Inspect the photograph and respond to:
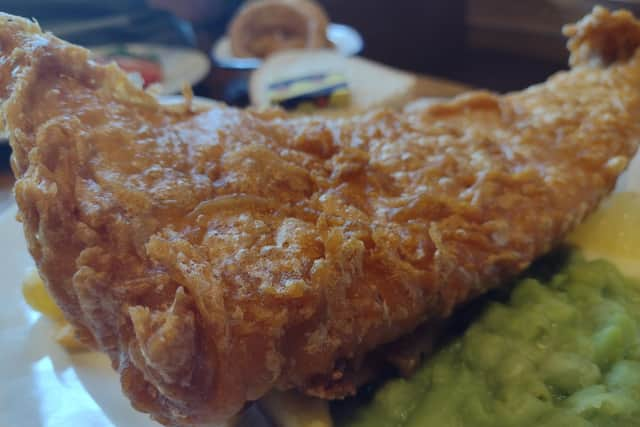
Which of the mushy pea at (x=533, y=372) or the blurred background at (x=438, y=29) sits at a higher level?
the mushy pea at (x=533, y=372)

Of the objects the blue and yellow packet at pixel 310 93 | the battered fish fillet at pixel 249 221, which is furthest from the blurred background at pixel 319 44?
the battered fish fillet at pixel 249 221

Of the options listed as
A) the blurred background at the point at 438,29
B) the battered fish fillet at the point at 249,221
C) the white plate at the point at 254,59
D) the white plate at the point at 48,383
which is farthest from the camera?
the blurred background at the point at 438,29

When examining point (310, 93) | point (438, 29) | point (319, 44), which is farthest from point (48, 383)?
point (438, 29)

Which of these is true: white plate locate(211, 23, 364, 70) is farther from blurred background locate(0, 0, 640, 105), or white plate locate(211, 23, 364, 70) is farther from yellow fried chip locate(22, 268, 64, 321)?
yellow fried chip locate(22, 268, 64, 321)

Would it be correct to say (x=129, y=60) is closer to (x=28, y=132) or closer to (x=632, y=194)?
(x=28, y=132)

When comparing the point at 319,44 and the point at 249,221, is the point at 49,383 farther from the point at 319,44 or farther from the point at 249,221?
the point at 319,44

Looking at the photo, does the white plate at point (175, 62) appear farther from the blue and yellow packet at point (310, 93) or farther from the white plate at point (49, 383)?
the white plate at point (49, 383)

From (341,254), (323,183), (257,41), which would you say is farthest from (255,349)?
(257,41)
